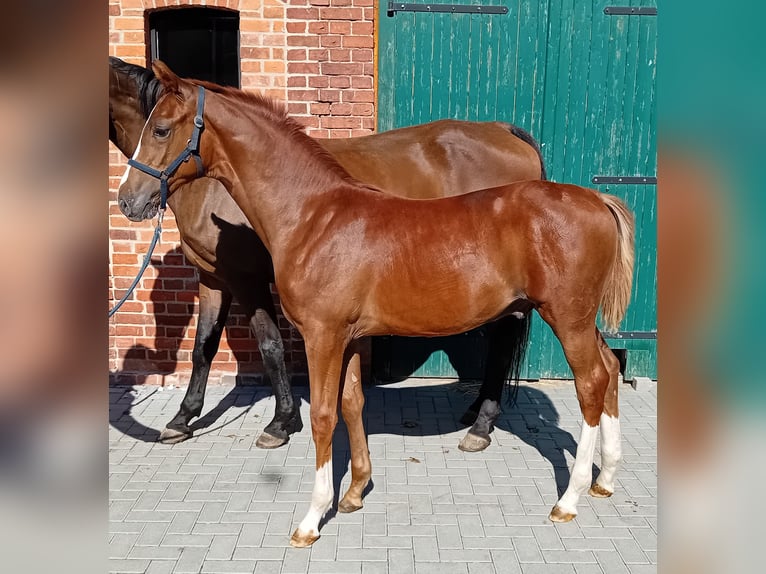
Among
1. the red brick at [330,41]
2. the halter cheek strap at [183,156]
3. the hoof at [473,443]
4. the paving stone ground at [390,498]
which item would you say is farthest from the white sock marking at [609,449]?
the red brick at [330,41]

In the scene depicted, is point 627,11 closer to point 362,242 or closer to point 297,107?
point 297,107

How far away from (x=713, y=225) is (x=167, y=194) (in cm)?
265

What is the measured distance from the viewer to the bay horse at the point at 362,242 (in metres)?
2.97

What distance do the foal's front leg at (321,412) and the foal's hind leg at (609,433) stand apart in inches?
58.0

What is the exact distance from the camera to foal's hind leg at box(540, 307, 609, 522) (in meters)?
3.11

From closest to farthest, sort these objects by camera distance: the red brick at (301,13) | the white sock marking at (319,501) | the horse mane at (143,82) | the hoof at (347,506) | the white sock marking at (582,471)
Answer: the white sock marking at (319,501) < the white sock marking at (582,471) < the hoof at (347,506) < the horse mane at (143,82) < the red brick at (301,13)

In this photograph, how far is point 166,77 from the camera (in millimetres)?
2902

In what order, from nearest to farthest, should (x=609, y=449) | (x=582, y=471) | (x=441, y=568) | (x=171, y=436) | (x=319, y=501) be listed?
(x=441, y=568), (x=319, y=501), (x=582, y=471), (x=609, y=449), (x=171, y=436)

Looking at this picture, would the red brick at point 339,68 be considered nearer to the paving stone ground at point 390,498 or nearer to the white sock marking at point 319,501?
the paving stone ground at point 390,498

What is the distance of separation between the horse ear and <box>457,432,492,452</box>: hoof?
2.78 meters

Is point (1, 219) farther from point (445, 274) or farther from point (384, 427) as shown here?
point (384, 427)

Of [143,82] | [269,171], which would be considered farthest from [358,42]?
[269,171]

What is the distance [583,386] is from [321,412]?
1.32 m

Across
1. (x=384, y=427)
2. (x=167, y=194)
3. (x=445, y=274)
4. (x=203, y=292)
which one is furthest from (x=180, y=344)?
(x=445, y=274)
